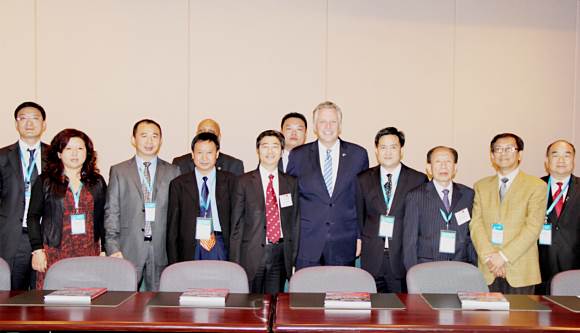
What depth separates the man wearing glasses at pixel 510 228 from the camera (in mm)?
3807

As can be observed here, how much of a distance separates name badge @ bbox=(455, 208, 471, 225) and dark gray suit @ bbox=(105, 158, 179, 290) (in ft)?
7.41

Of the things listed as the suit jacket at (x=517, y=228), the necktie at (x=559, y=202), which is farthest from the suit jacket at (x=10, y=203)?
the necktie at (x=559, y=202)

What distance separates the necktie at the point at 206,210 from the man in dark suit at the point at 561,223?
2.66 meters

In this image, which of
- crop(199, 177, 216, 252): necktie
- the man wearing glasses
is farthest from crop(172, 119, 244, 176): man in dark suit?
the man wearing glasses

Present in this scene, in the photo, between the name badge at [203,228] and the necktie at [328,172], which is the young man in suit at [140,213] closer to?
the name badge at [203,228]

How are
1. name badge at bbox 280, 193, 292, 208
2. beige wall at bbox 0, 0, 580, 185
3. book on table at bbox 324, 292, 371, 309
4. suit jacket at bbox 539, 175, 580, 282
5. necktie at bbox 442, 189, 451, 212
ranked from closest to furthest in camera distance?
1. book on table at bbox 324, 292, 371, 309
2. necktie at bbox 442, 189, 451, 212
3. name badge at bbox 280, 193, 292, 208
4. suit jacket at bbox 539, 175, 580, 282
5. beige wall at bbox 0, 0, 580, 185

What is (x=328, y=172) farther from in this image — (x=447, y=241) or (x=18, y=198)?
(x=18, y=198)

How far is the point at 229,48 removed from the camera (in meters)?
6.16

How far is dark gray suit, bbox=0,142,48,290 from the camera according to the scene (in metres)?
4.09

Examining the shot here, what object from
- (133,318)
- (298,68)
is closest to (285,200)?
A: (133,318)

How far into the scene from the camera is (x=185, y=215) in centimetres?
398

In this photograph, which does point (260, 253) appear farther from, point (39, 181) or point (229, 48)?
point (229, 48)

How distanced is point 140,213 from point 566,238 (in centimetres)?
341

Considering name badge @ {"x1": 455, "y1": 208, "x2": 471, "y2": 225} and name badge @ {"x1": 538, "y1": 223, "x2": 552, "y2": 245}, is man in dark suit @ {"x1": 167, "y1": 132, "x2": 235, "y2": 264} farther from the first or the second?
name badge @ {"x1": 538, "y1": 223, "x2": 552, "y2": 245}
